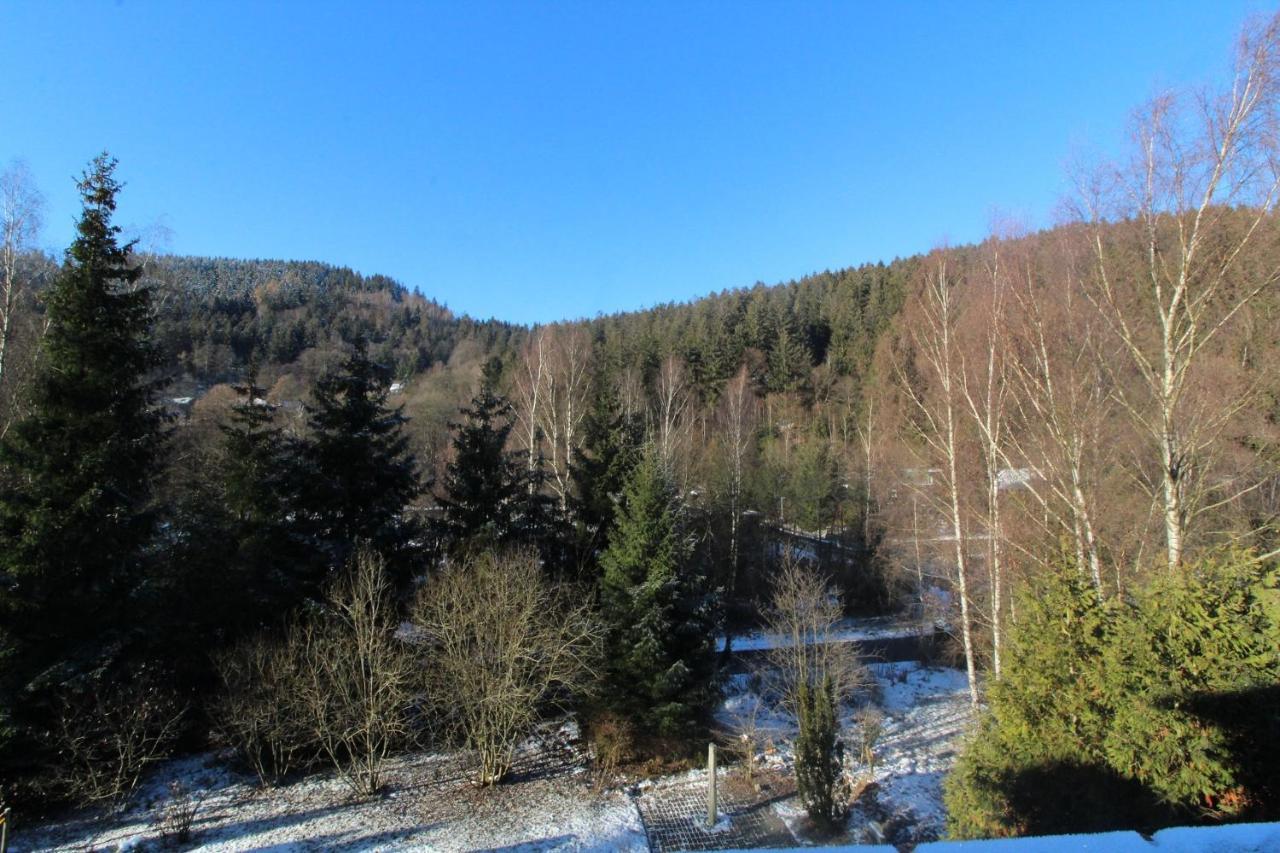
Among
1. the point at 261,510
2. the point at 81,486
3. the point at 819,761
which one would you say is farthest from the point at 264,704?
the point at 819,761

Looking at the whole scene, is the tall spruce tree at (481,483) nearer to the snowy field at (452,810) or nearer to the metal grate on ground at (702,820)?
the snowy field at (452,810)

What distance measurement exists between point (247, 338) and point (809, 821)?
72.2 meters

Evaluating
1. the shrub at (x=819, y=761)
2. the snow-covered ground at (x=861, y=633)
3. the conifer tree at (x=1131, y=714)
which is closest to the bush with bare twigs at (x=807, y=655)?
the shrub at (x=819, y=761)

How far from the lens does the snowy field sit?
10406mm

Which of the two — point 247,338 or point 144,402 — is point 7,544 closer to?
point 144,402

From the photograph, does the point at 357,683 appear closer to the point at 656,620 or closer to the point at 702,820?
the point at 656,620

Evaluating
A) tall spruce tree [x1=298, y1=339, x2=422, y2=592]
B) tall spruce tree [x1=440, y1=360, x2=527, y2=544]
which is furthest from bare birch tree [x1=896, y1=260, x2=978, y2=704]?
tall spruce tree [x1=298, y1=339, x2=422, y2=592]

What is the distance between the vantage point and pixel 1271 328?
8234 millimetres

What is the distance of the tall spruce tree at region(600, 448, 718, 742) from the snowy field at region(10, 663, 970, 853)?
1.53 metres

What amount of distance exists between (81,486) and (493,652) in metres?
8.40

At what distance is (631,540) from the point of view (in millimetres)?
14891

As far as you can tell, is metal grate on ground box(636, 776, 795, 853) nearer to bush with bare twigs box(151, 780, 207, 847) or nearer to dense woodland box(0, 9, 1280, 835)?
dense woodland box(0, 9, 1280, 835)

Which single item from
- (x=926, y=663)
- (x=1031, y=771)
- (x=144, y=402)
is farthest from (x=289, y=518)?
(x=926, y=663)

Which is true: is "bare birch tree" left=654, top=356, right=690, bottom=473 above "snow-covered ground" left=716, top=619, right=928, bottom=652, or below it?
above
